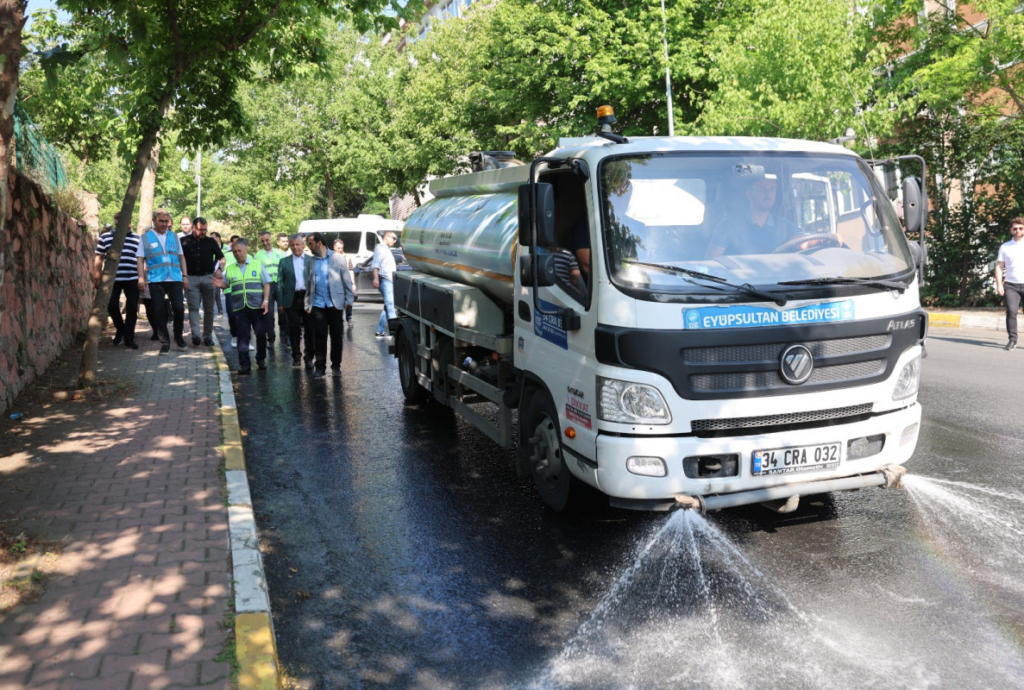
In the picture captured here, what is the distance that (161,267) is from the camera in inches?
543

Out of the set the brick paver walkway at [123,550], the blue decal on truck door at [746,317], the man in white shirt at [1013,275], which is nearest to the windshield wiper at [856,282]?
the blue decal on truck door at [746,317]

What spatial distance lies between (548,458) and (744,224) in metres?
1.82

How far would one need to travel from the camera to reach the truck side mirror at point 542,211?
5.05m

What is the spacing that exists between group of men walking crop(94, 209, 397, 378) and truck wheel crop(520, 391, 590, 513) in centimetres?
684

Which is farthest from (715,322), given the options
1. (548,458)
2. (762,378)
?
(548,458)

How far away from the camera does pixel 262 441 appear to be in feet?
27.9

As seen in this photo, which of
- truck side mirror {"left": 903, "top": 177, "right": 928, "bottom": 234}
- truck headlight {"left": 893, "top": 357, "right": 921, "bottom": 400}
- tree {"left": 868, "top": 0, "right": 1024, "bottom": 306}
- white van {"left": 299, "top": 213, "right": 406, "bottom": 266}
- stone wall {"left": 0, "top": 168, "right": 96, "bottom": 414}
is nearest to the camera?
truck headlight {"left": 893, "top": 357, "right": 921, "bottom": 400}

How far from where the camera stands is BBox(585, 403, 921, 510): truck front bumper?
4.72 metres

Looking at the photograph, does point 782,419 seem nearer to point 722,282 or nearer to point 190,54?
point 722,282

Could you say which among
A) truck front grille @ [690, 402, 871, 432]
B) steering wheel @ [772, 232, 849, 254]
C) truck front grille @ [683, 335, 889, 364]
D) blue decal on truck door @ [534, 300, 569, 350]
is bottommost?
truck front grille @ [690, 402, 871, 432]

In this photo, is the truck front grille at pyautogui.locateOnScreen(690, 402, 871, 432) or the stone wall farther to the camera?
the stone wall

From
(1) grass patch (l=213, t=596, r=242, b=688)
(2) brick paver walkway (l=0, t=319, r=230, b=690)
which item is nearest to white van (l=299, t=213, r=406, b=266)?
(2) brick paver walkway (l=0, t=319, r=230, b=690)

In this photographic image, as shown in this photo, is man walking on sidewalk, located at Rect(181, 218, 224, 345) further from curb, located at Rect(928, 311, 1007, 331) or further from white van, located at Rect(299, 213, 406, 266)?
white van, located at Rect(299, 213, 406, 266)

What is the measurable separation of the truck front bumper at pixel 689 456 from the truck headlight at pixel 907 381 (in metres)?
0.39
